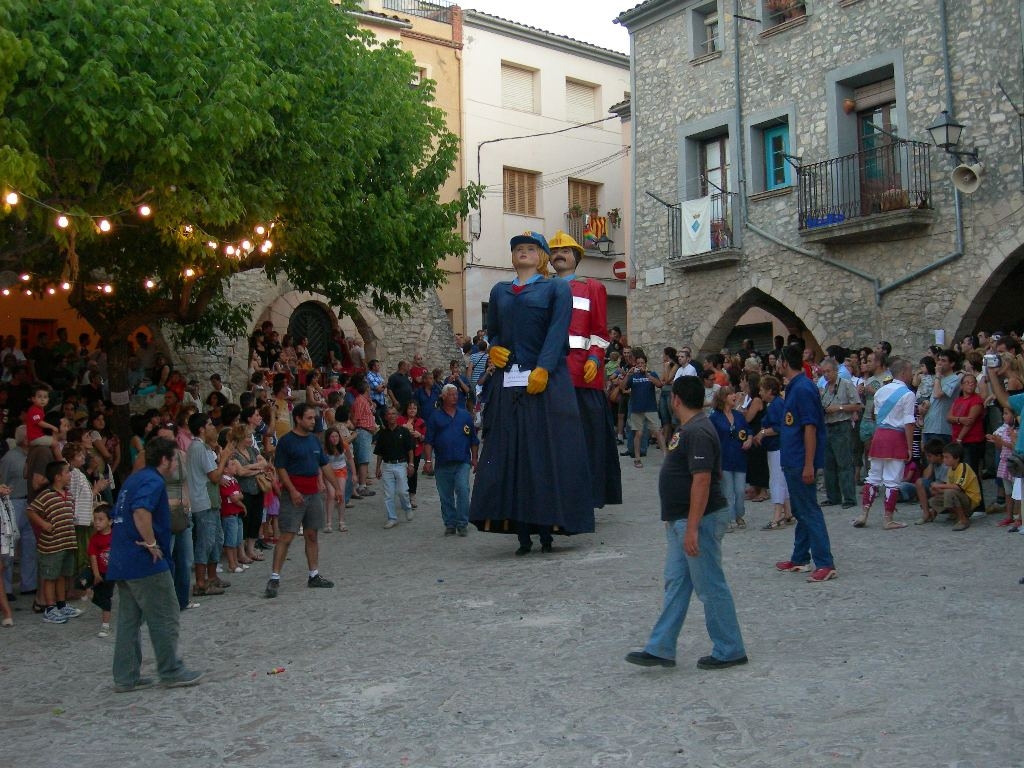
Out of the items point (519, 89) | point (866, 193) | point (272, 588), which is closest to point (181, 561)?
point (272, 588)

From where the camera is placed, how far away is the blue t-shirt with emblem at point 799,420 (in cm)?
910

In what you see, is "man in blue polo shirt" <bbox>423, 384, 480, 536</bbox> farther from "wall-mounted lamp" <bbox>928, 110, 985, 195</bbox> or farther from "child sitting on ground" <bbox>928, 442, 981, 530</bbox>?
"wall-mounted lamp" <bbox>928, 110, 985, 195</bbox>

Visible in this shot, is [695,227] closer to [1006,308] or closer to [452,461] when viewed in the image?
[1006,308]

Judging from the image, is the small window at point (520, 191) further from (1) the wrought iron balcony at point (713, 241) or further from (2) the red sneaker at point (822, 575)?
(2) the red sneaker at point (822, 575)

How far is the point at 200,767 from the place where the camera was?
17.9 ft

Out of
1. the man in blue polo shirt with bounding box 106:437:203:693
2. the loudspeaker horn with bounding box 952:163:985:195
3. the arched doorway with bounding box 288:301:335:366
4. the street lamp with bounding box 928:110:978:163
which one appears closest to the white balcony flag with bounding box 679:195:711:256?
the street lamp with bounding box 928:110:978:163

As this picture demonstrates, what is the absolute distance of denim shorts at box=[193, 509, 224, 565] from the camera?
32.9 feet

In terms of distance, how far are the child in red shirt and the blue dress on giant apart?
2193 millimetres

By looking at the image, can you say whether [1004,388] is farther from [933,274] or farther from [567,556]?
[933,274]

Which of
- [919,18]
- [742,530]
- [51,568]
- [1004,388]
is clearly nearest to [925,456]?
[1004,388]

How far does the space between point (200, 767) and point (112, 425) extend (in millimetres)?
11248

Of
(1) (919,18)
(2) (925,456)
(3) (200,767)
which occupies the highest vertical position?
(1) (919,18)

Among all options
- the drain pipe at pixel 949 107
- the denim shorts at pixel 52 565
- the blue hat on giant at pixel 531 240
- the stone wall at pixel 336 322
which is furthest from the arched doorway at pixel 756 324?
the denim shorts at pixel 52 565

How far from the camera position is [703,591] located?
6363 mm
